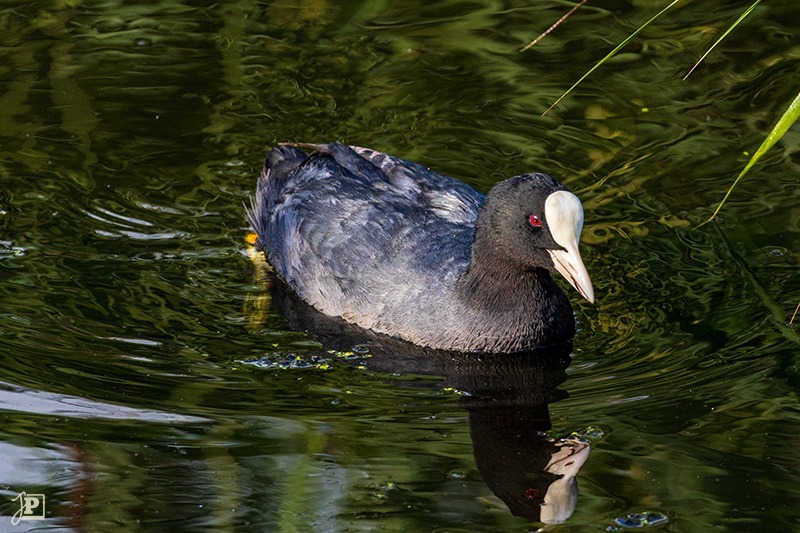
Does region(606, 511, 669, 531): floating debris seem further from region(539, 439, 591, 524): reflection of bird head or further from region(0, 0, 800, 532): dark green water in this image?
region(539, 439, 591, 524): reflection of bird head

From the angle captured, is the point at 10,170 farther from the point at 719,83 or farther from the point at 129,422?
the point at 719,83

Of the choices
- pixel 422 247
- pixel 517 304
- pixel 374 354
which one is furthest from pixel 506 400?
pixel 422 247

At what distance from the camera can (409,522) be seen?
409 cm

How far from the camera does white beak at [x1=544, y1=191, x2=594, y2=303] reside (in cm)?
523

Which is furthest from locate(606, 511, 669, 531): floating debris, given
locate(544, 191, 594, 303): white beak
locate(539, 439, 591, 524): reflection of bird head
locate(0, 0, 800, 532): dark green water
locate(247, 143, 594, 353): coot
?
locate(544, 191, 594, 303): white beak

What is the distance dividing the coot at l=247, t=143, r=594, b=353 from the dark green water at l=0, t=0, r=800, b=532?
0.20 metres

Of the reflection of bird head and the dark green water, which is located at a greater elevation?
the dark green water

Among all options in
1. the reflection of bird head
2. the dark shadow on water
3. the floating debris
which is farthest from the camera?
the dark shadow on water

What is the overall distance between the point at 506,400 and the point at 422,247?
1012 millimetres

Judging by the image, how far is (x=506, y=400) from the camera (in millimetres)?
5125

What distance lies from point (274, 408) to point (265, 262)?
173 cm

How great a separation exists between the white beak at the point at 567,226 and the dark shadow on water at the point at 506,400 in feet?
1.38

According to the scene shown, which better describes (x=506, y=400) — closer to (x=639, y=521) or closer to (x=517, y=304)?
(x=517, y=304)

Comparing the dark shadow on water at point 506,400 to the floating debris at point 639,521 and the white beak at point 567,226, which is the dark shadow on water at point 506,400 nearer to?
the floating debris at point 639,521
